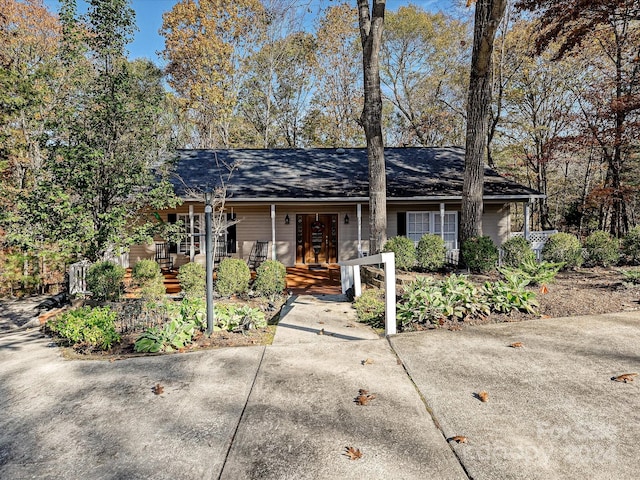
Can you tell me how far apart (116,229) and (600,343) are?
23.1 feet

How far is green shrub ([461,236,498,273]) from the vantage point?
7.54m

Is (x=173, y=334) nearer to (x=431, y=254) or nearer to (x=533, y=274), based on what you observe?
(x=533, y=274)

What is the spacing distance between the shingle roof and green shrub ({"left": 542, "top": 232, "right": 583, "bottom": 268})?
382 cm

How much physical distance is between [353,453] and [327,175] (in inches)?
465

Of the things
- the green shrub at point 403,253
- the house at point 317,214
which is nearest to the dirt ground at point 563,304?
the green shrub at point 403,253

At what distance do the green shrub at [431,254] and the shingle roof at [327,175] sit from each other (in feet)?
11.1


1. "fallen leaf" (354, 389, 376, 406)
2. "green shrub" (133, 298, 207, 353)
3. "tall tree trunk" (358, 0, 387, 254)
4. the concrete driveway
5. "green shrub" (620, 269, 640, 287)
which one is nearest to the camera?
the concrete driveway

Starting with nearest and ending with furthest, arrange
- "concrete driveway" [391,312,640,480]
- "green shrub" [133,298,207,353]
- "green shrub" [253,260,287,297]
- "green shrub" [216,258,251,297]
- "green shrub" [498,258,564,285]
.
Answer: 1. "concrete driveway" [391,312,640,480]
2. "green shrub" [133,298,207,353]
3. "green shrub" [498,258,564,285]
4. "green shrub" [216,258,251,297]
5. "green shrub" [253,260,287,297]

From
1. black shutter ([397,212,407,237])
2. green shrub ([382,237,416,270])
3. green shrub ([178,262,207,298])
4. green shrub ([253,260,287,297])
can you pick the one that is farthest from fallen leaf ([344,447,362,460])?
black shutter ([397,212,407,237])

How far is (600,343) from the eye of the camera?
12.0 ft

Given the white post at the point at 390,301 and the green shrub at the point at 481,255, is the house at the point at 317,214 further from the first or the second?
the white post at the point at 390,301

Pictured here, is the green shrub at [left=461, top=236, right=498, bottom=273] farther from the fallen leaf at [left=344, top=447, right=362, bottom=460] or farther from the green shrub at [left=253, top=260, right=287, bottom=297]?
the fallen leaf at [left=344, top=447, right=362, bottom=460]

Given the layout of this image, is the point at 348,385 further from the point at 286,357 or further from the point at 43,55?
the point at 43,55

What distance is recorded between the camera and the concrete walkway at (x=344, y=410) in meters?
2.14
